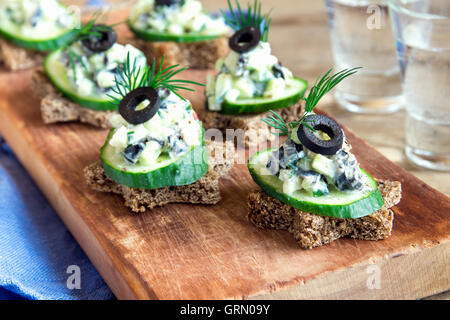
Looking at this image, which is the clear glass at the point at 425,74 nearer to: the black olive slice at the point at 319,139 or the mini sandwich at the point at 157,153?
the black olive slice at the point at 319,139

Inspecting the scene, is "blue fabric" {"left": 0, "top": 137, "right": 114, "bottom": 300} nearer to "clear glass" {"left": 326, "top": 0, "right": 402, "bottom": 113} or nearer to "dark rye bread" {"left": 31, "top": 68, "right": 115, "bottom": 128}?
"dark rye bread" {"left": 31, "top": 68, "right": 115, "bottom": 128}

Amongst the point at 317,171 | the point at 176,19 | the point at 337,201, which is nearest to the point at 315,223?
the point at 337,201

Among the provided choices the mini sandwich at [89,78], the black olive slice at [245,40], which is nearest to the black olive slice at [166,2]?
the mini sandwich at [89,78]

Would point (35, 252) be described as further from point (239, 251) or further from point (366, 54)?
point (366, 54)

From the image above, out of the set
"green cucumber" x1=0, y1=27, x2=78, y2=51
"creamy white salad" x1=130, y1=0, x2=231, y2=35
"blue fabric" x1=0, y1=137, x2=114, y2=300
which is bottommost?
"blue fabric" x1=0, y1=137, x2=114, y2=300

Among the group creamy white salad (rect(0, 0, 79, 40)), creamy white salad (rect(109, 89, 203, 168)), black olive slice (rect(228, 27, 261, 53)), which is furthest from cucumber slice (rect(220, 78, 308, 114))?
creamy white salad (rect(0, 0, 79, 40))
